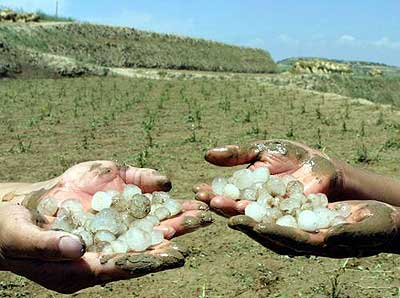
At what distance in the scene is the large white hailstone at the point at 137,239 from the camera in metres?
2.37

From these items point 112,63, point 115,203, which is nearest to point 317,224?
point 115,203

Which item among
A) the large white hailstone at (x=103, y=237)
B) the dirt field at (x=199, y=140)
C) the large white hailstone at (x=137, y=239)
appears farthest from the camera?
the dirt field at (x=199, y=140)

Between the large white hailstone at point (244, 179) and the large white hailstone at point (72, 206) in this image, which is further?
the large white hailstone at point (244, 179)

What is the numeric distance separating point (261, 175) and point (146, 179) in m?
0.56

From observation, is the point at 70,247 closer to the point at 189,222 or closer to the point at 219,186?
the point at 189,222

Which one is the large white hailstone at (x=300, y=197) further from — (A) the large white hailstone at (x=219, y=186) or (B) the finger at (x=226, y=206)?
(A) the large white hailstone at (x=219, y=186)

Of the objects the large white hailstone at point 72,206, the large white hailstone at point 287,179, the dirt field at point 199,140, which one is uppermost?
the large white hailstone at point 287,179

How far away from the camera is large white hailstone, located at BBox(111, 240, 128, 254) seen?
Result: 2383 millimetres

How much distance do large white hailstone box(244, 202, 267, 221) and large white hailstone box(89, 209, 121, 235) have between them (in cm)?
55

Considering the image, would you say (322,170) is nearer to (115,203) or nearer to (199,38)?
(115,203)

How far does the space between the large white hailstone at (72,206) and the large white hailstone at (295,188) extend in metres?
0.94

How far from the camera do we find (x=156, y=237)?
8.11 feet

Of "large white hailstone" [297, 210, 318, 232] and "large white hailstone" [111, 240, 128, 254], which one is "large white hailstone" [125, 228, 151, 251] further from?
"large white hailstone" [297, 210, 318, 232]

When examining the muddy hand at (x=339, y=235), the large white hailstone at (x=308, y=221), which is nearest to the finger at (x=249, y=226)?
the muddy hand at (x=339, y=235)
